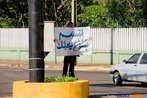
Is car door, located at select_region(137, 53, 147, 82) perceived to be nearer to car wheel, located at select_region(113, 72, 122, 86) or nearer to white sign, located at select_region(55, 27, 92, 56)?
car wheel, located at select_region(113, 72, 122, 86)

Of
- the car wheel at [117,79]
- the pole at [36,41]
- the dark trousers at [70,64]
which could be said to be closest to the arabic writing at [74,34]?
the dark trousers at [70,64]

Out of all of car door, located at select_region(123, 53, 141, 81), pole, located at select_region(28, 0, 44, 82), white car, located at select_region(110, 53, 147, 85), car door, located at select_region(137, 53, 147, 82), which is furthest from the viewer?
car door, located at select_region(123, 53, 141, 81)

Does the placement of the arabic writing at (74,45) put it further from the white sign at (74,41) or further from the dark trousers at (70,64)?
the dark trousers at (70,64)

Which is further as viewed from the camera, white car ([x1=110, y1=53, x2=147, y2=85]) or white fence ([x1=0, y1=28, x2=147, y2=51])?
white fence ([x1=0, y1=28, x2=147, y2=51])

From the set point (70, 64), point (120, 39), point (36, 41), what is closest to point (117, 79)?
point (70, 64)

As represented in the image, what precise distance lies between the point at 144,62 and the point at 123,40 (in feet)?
54.9

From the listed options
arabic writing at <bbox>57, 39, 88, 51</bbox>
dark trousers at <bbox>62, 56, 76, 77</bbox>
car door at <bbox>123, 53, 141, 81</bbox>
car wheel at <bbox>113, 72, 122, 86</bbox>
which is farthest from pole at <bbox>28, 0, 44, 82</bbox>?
car wheel at <bbox>113, 72, 122, 86</bbox>

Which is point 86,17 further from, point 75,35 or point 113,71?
point 75,35

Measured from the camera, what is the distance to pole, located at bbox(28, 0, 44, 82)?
1362 centimetres

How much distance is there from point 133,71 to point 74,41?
5588 millimetres

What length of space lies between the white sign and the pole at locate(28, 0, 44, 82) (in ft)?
7.43

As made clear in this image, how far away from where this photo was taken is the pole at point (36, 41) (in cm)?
1362

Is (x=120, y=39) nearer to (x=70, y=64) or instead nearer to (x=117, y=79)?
(x=117, y=79)

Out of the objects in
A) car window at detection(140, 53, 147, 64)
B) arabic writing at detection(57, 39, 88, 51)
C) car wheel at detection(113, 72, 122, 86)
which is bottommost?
car wheel at detection(113, 72, 122, 86)
